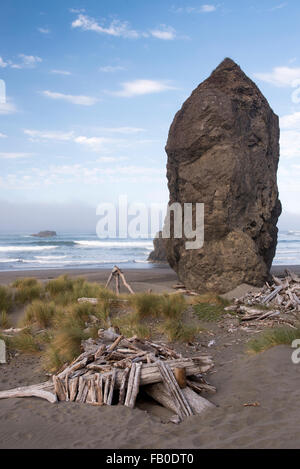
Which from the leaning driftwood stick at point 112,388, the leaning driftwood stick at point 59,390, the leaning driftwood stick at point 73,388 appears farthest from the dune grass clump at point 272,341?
the leaning driftwood stick at point 59,390

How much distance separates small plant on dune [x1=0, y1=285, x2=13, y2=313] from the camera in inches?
417

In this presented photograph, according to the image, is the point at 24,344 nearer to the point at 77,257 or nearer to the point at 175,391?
the point at 175,391

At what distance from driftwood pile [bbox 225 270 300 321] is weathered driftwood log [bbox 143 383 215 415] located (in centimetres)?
453

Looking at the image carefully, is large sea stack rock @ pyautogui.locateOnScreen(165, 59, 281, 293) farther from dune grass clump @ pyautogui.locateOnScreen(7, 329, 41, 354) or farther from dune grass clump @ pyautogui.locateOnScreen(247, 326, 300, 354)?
dune grass clump @ pyautogui.locateOnScreen(7, 329, 41, 354)

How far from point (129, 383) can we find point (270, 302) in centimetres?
634

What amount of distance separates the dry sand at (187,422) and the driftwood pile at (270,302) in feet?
11.1

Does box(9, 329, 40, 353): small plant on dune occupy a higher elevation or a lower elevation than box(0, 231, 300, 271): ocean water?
higher

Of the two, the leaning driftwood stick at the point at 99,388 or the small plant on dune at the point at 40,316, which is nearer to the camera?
the leaning driftwood stick at the point at 99,388

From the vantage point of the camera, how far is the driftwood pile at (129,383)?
4.74 meters

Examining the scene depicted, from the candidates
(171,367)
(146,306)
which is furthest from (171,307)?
(171,367)

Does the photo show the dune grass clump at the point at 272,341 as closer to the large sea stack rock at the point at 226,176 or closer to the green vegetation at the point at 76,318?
the green vegetation at the point at 76,318

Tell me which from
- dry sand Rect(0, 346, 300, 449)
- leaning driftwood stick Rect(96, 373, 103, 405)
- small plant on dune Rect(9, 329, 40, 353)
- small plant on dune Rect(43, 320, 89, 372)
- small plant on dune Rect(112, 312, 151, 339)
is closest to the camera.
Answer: dry sand Rect(0, 346, 300, 449)

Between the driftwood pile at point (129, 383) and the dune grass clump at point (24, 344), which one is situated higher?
the driftwood pile at point (129, 383)

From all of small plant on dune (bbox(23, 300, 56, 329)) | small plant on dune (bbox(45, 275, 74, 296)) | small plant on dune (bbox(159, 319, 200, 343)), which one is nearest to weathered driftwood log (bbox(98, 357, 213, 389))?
small plant on dune (bbox(159, 319, 200, 343))
